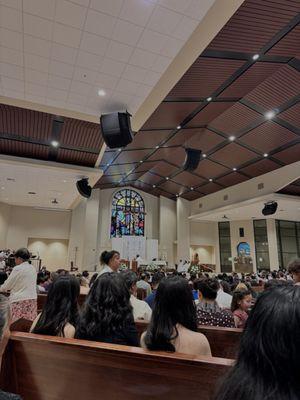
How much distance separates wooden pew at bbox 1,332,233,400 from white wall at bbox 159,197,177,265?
13.8 m

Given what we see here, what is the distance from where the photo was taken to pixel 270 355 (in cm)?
58

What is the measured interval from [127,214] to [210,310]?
1335cm

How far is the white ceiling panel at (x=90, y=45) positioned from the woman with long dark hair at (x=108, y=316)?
7.91ft

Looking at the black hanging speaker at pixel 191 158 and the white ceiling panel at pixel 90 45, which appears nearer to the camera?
the white ceiling panel at pixel 90 45

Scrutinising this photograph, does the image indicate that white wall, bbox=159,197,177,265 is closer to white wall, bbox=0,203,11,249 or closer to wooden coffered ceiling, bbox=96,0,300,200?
wooden coffered ceiling, bbox=96,0,300,200

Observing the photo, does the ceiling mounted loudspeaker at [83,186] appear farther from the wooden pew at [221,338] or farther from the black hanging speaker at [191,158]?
the wooden pew at [221,338]

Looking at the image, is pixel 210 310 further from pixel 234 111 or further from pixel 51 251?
pixel 51 251

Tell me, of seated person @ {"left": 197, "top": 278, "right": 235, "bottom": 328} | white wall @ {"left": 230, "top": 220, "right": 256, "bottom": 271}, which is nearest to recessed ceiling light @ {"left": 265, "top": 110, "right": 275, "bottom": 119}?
seated person @ {"left": 197, "top": 278, "right": 235, "bottom": 328}

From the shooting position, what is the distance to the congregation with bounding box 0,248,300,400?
577mm

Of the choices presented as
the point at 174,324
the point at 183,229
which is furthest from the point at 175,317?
the point at 183,229

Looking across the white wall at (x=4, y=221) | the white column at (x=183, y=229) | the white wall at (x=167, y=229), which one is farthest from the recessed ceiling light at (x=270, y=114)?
the white wall at (x=4, y=221)

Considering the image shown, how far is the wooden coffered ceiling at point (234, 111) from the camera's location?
429 cm

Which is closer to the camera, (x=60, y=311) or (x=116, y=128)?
(x=60, y=311)

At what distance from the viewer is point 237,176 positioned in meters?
11.3
